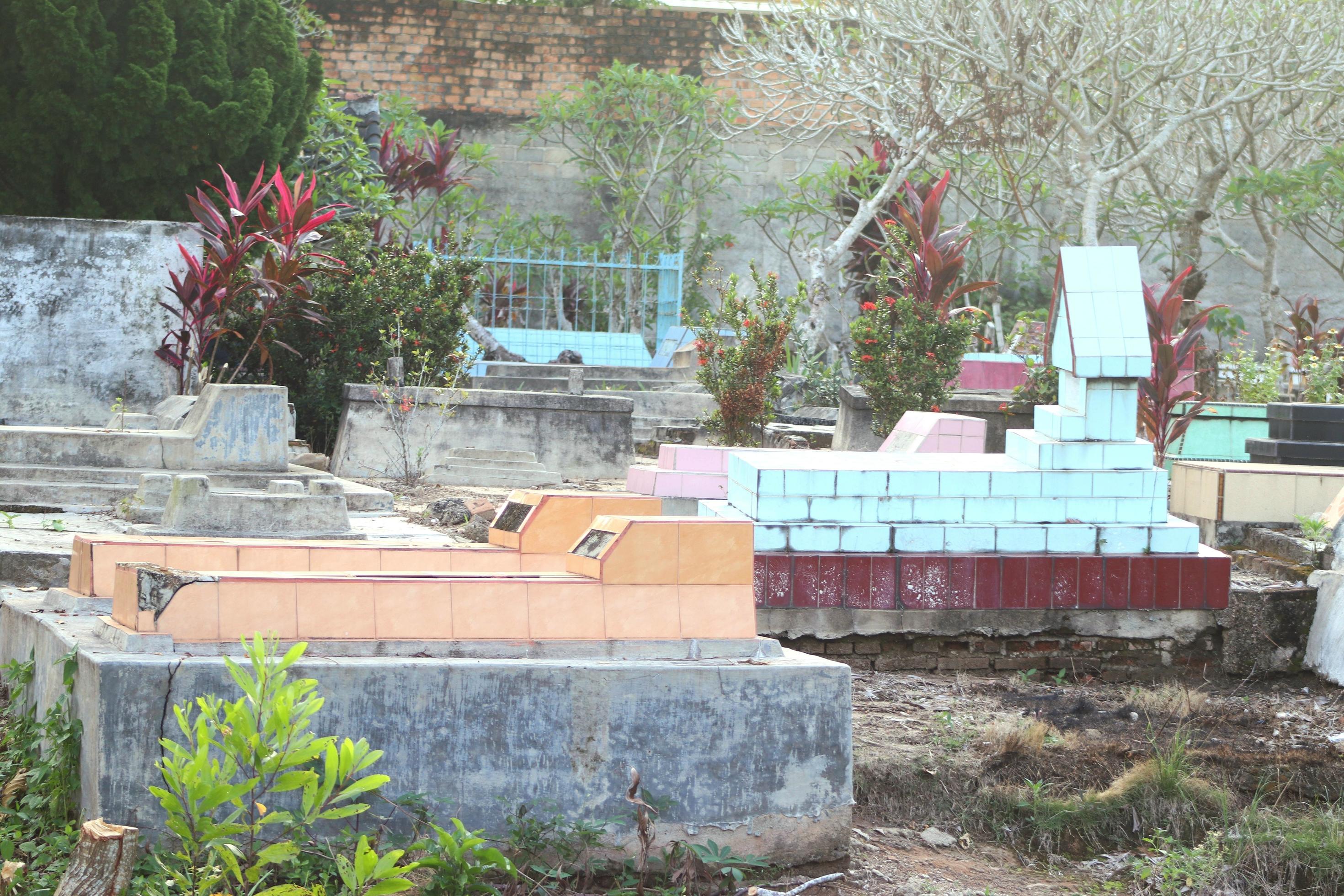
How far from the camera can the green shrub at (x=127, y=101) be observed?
30.8 ft

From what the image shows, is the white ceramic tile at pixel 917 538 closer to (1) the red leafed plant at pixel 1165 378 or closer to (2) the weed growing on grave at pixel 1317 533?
(2) the weed growing on grave at pixel 1317 533

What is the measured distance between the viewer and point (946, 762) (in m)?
4.18

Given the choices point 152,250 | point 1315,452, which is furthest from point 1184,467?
point 152,250

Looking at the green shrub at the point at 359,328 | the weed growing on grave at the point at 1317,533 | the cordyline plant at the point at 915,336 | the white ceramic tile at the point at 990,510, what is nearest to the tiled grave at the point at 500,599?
the white ceramic tile at the point at 990,510

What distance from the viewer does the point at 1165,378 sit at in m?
8.24

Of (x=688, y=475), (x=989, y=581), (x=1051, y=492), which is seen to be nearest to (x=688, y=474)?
(x=688, y=475)

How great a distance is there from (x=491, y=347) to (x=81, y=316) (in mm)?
5671

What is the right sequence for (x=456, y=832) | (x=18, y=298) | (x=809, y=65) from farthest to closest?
1. (x=809, y=65)
2. (x=18, y=298)
3. (x=456, y=832)

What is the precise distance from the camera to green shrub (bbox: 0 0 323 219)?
9.39m

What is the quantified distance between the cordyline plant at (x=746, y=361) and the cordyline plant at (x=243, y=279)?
283 centimetres

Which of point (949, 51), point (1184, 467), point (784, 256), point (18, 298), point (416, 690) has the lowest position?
point (416, 690)

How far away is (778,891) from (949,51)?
38.2ft

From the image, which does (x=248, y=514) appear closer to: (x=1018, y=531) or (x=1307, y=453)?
(x=1018, y=531)

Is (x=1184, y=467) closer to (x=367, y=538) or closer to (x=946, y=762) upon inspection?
(x=946, y=762)
